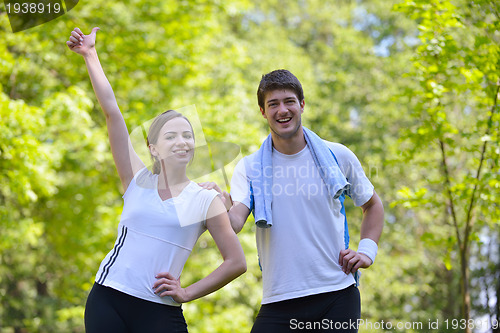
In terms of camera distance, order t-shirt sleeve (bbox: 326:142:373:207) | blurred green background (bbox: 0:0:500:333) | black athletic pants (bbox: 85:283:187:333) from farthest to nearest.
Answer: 1. blurred green background (bbox: 0:0:500:333)
2. t-shirt sleeve (bbox: 326:142:373:207)
3. black athletic pants (bbox: 85:283:187:333)

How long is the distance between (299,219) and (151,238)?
61cm

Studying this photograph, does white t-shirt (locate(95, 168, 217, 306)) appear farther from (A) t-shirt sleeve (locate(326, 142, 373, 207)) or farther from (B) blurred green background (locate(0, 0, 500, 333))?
(B) blurred green background (locate(0, 0, 500, 333))

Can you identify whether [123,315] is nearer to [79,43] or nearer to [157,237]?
[157,237]

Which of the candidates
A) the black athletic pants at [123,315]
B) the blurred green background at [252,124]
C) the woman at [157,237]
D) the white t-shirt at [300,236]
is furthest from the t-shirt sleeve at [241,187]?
the blurred green background at [252,124]

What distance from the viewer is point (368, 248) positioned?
2.23m

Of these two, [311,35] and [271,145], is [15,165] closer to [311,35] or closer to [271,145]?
[271,145]

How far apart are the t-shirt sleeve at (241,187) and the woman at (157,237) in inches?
8.3

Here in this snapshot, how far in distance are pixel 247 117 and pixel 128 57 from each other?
114 inches

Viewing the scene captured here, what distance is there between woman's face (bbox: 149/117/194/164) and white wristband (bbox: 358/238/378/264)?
822 mm

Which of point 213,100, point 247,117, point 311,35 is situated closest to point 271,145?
point 213,100

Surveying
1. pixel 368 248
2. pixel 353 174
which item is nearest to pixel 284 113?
pixel 353 174

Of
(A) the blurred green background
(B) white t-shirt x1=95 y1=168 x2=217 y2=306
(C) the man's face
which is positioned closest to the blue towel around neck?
(C) the man's face

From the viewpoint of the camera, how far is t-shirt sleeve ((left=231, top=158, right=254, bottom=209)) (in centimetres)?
221

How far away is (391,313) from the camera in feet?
42.9
